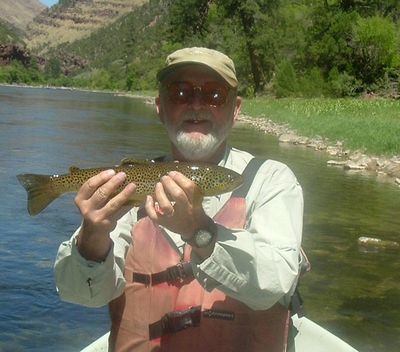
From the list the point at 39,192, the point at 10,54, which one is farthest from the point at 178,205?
the point at 10,54

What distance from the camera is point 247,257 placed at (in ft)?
8.57

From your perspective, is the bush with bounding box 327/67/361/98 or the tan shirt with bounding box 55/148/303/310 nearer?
the tan shirt with bounding box 55/148/303/310

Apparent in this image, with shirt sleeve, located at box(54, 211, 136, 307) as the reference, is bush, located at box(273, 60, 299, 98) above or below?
below

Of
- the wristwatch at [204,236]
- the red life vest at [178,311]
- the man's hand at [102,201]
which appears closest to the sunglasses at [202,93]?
the red life vest at [178,311]

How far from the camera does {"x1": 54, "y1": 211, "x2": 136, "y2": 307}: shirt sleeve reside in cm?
287

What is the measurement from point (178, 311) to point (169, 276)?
0.16 m

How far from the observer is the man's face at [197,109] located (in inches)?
124

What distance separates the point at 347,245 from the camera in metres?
9.11

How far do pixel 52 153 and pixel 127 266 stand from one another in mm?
16014

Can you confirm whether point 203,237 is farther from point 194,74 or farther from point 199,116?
point 194,74

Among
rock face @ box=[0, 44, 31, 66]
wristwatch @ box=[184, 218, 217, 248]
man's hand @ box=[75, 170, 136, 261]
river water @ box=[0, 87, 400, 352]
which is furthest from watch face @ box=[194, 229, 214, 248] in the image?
rock face @ box=[0, 44, 31, 66]

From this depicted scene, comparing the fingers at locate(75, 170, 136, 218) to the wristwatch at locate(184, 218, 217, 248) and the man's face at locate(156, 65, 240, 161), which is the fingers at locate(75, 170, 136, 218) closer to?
the wristwatch at locate(184, 218, 217, 248)

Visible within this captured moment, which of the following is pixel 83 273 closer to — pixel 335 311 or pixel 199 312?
pixel 199 312

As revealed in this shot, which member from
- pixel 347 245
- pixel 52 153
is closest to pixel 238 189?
pixel 347 245
